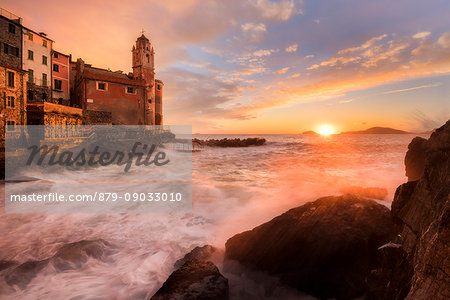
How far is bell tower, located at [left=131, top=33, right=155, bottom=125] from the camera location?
35.3 m

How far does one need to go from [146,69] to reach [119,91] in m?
6.60

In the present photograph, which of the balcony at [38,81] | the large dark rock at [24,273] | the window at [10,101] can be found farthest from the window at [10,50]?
the large dark rock at [24,273]

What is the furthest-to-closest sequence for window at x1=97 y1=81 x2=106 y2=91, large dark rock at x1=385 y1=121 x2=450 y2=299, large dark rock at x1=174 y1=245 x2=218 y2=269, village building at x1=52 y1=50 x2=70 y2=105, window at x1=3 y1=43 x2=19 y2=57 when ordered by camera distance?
village building at x1=52 y1=50 x2=70 y2=105 → window at x1=97 y1=81 x2=106 y2=91 → window at x1=3 y1=43 x2=19 y2=57 → large dark rock at x1=174 y1=245 x2=218 y2=269 → large dark rock at x1=385 y1=121 x2=450 y2=299

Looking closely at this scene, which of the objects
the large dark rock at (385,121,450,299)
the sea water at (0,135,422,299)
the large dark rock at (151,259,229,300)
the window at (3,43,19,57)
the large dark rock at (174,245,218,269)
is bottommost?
the sea water at (0,135,422,299)

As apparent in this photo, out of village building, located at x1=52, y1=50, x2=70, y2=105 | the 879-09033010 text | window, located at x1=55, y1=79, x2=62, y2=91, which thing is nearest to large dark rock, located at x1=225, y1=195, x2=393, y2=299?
the 879-09033010 text

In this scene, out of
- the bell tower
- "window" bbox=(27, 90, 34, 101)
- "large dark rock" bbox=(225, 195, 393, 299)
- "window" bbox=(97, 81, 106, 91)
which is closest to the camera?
"large dark rock" bbox=(225, 195, 393, 299)

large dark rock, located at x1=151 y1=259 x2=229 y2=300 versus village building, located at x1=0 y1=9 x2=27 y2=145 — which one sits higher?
village building, located at x1=0 y1=9 x2=27 y2=145

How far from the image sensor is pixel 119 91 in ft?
106

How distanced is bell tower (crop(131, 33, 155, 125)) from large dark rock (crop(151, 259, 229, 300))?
3427 cm

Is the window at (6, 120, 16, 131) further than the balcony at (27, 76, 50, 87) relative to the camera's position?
No

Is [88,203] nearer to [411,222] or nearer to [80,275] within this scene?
[80,275]

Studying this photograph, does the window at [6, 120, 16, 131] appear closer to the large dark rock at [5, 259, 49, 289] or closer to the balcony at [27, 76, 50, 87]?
the balcony at [27, 76, 50, 87]

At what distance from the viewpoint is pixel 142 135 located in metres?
32.6

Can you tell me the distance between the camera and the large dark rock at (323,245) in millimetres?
4012
